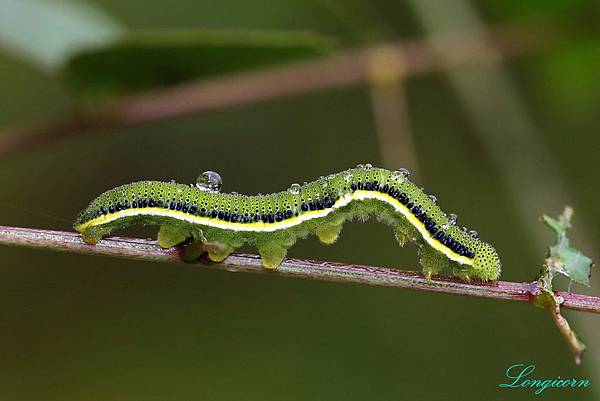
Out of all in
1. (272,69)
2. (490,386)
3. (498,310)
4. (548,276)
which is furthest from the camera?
(498,310)

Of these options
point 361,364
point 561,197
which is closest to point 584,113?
point 561,197

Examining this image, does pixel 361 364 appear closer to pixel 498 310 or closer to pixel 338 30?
pixel 498 310

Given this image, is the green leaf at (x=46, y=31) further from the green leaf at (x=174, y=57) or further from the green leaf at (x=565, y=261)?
the green leaf at (x=565, y=261)

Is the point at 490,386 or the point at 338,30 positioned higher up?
the point at 338,30

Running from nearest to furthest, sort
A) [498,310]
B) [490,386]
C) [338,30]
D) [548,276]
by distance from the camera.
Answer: [548,276] → [490,386] → [498,310] → [338,30]

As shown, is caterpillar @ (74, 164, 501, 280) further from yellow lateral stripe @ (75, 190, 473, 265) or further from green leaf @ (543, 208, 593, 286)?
green leaf @ (543, 208, 593, 286)

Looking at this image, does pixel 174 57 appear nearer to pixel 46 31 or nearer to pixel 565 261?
pixel 46 31

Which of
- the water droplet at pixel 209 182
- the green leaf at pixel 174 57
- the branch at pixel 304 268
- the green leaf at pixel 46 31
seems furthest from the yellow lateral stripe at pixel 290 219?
the green leaf at pixel 46 31
